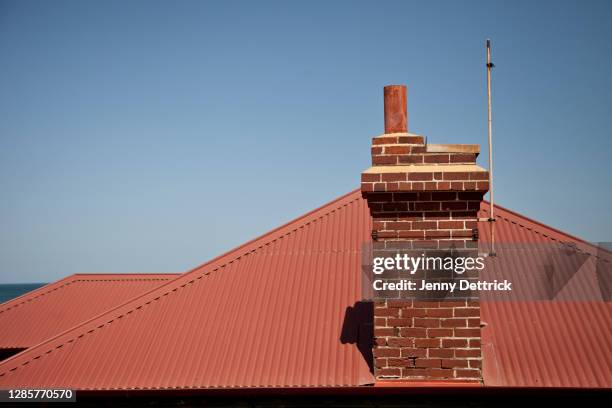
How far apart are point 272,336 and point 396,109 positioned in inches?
119

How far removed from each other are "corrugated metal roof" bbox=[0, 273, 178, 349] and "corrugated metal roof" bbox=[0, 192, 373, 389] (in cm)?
367

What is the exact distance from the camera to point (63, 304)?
11359mm

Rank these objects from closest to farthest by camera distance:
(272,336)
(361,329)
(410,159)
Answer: (410,159) → (361,329) → (272,336)

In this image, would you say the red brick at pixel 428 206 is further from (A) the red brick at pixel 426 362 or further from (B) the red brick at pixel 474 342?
(A) the red brick at pixel 426 362

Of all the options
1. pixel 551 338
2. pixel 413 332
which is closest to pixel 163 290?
pixel 413 332

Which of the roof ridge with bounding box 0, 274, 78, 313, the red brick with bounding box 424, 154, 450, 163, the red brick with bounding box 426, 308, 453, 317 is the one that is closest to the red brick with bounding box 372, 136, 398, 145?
the red brick with bounding box 424, 154, 450, 163

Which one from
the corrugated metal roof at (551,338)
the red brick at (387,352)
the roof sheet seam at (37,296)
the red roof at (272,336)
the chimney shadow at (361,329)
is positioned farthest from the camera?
the roof sheet seam at (37,296)

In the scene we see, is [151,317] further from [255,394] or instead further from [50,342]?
[255,394]

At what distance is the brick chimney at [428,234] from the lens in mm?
4895

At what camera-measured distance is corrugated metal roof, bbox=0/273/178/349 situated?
34.2ft

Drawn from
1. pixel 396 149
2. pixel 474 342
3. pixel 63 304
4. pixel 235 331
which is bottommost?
pixel 474 342

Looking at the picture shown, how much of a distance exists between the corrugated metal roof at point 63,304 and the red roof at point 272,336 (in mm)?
3833

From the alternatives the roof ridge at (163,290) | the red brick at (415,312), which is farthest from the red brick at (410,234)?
the roof ridge at (163,290)

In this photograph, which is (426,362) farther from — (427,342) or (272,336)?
(272,336)
